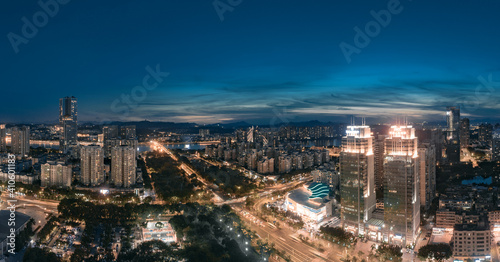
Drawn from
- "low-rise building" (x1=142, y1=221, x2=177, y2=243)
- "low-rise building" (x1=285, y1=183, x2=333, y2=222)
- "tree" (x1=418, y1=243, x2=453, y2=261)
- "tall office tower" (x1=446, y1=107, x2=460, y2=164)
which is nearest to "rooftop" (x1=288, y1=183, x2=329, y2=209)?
"low-rise building" (x1=285, y1=183, x2=333, y2=222)

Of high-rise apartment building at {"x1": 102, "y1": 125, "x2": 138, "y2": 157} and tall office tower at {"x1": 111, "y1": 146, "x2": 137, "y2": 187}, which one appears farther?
high-rise apartment building at {"x1": 102, "y1": 125, "x2": 138, "y2": 157}

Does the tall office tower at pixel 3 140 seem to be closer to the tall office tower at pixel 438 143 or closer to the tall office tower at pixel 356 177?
the tall office tower at pixel 356 177

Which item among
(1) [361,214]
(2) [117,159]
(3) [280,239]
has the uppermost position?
(2) [117,159]

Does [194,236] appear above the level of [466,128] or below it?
below

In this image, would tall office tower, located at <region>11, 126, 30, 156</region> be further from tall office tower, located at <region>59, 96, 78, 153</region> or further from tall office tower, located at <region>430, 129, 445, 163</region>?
tall office tower, located at <region>430, 129, 445, 163</region>

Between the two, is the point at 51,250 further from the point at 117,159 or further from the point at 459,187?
the point at 459,187

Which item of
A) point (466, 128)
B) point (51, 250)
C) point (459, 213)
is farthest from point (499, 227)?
point (466, 128)

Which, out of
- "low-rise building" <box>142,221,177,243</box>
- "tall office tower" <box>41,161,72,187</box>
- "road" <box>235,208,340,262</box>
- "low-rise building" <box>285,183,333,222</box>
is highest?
"tall office tower" <box>41,161,72,187</box>

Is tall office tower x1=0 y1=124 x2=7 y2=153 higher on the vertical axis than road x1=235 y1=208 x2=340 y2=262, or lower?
higher
